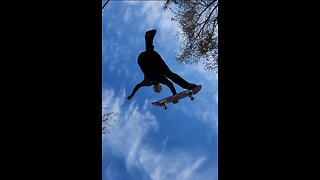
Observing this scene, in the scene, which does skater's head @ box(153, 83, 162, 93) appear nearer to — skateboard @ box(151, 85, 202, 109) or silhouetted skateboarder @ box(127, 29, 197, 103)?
skateboard @ box(151, 85, 202, 109)

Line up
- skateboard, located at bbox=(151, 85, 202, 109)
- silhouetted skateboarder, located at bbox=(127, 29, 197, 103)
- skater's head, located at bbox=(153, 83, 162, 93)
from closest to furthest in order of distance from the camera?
silhouetted skateboarder, located at bbox=(127, 29, 197, 103), skateboard, located at bbox=(151, 85, 202, 109), skater's head, located at bbox=(153, 83, 162, 93)

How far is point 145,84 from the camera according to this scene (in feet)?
18.0

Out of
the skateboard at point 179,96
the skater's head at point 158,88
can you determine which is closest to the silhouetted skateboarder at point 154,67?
the skateboard at point 179,96

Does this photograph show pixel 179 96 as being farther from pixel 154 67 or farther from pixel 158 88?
pixel 154 67

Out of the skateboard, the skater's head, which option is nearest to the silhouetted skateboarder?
the skateboard

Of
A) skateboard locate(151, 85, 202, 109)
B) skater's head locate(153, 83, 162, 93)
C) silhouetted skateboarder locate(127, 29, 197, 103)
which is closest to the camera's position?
silhouetted skateboarder locate(127, 29, 197, 103)

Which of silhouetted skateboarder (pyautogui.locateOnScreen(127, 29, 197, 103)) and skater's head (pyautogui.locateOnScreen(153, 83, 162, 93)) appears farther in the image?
skater's head (pyautogui.locateOnScreen(153, 83, 162, 93))

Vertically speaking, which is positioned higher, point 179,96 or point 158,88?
point 158,88

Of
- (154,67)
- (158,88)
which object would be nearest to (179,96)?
(158,88)
